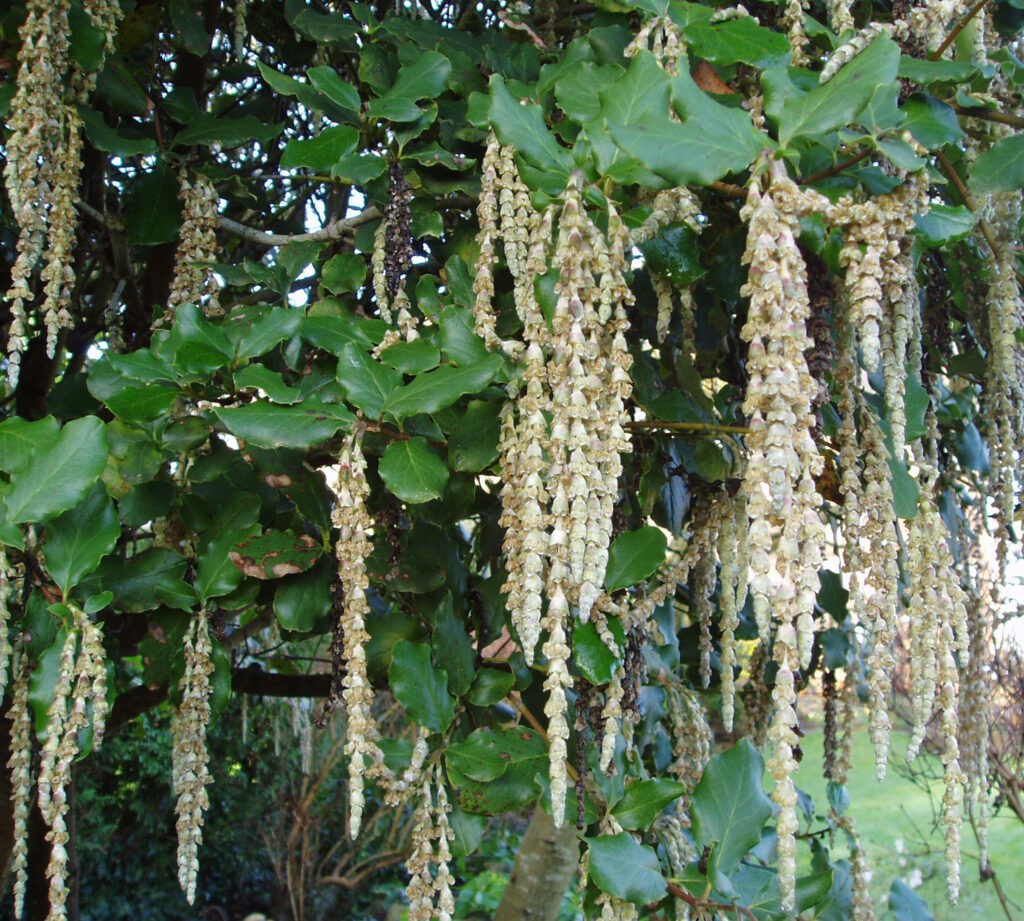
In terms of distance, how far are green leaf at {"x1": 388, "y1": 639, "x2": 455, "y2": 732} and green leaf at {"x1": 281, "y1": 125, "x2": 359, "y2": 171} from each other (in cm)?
64

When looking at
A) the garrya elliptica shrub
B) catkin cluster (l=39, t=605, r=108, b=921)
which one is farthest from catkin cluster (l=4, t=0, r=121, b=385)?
catkin cluster (l=39, t=605, r=108, b=921)

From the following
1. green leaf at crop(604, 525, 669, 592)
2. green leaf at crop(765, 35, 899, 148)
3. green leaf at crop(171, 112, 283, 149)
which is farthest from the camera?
green leaf at crop(171, 112, 283, 149)

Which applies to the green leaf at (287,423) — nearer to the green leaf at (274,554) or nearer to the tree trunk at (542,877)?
the green leaf at (274,554)

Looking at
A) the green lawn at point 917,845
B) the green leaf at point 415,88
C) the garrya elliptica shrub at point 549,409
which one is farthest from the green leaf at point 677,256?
the green lawn at point 917,845

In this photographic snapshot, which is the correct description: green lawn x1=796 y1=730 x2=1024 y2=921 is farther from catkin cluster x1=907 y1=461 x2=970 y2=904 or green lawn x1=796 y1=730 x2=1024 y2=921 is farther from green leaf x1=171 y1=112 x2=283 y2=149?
green leaf x1=171 y1=112 x2=283 y2=149

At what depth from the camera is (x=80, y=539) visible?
1.08m

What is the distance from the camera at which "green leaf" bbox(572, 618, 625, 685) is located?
3.27 ft

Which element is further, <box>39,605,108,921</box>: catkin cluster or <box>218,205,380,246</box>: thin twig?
<box>218,205,380,246</box>: thin twig

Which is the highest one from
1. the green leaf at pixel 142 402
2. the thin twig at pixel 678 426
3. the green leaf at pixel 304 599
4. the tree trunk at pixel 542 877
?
the green leaf at pixel 142 402

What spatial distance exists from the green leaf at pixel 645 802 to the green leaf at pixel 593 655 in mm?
210

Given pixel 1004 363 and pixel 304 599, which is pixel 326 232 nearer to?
pixel 304 599

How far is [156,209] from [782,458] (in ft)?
3.99

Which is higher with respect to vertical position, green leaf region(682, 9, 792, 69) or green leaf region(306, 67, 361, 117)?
green leaf region(306, 67, 361, 117)

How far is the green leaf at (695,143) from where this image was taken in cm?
75
